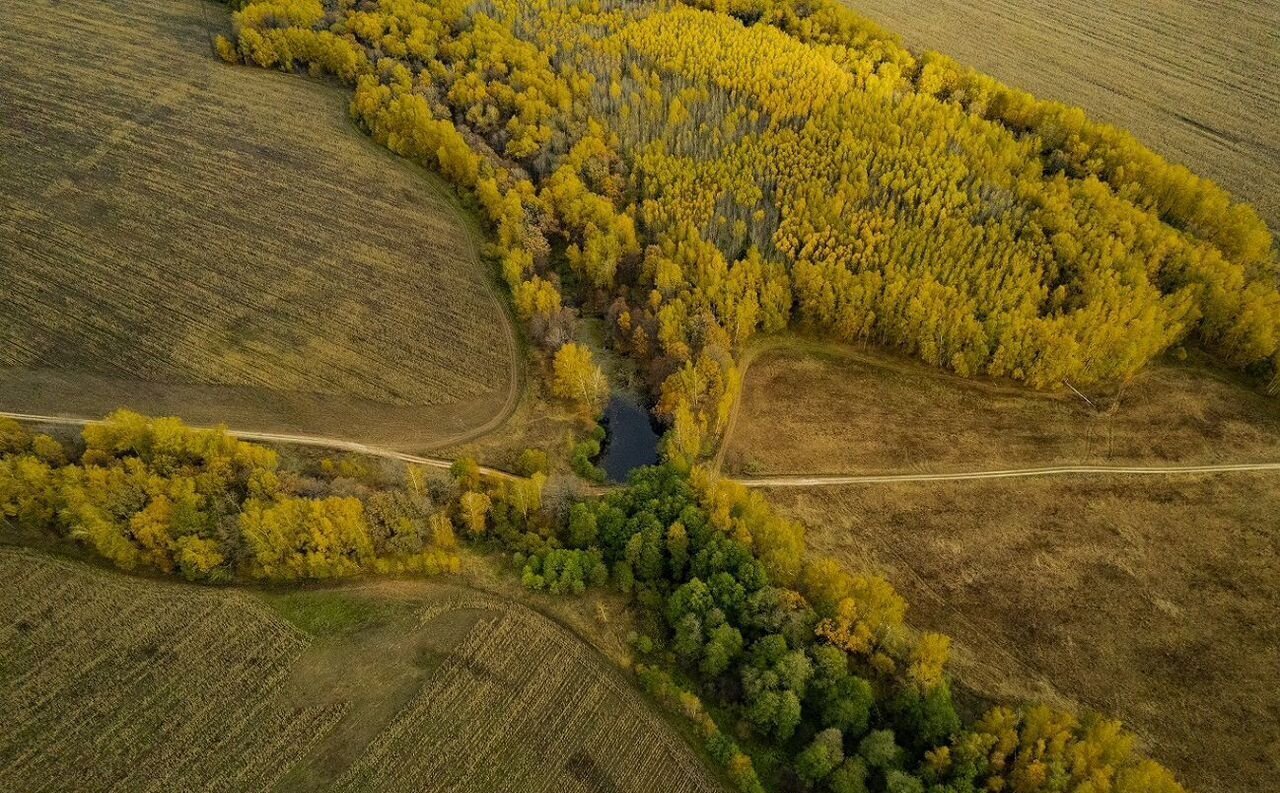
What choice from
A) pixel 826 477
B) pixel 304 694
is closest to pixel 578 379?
pixel 826 477

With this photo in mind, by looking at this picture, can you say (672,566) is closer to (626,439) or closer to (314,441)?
(626,439)

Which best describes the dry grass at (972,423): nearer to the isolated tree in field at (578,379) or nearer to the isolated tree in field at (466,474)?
the isolated tree in field at (578,379)

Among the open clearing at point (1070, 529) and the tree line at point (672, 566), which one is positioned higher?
the open clearing at point (1070, 529)

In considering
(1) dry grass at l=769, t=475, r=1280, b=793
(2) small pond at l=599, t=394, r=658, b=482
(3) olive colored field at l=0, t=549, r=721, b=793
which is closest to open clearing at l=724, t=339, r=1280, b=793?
(1) dry grass at l=769, t=475, r=1280, b=793

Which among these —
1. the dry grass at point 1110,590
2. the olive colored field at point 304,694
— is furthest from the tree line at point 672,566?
the dry grass at point 1110,590

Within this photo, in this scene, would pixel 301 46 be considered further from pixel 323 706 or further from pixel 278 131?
pixel 323 706

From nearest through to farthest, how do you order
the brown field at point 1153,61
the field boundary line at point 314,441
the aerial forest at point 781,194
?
the field boundary line at point 314,441 → the aerial forest at point 781,194 → the brown field at point 1153,61

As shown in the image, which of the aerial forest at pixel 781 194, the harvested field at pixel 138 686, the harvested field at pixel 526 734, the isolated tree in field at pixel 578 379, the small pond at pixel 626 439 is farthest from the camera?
the aerial forest at pixel 781 194
